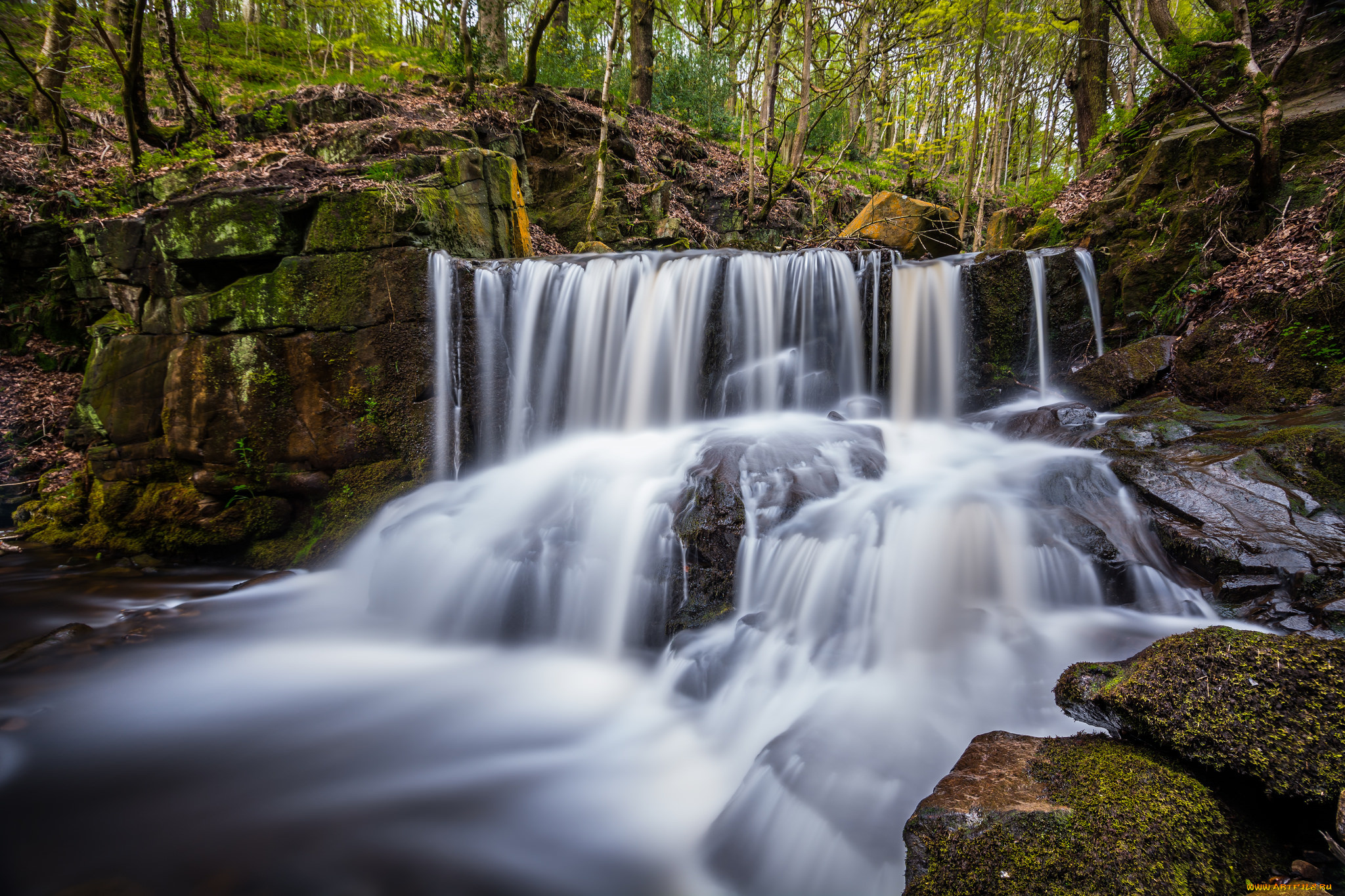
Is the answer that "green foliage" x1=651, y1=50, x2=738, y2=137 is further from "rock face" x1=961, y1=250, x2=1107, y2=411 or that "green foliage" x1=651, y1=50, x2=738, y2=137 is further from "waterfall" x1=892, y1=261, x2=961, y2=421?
"rock face" x1=961, y1=250, x2=1107, y2=411

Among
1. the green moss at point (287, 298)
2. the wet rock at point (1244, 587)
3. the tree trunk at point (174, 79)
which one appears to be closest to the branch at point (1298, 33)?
the wet rock at point (1244, 587)

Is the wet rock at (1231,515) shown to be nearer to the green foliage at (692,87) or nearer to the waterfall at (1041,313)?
the waterfall at (1041,313)

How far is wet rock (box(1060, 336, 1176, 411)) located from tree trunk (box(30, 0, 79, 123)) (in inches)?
504

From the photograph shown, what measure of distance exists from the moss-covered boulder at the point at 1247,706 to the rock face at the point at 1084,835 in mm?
132

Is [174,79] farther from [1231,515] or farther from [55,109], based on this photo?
[1231,515]

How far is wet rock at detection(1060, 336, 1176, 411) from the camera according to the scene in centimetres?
559

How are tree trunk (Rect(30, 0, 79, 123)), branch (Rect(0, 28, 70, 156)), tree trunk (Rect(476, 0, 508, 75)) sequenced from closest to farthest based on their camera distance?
branch (Rect(0, 28, 70, 156)) → tree trunk (Rect(30, 0, 79, 123)) → tree trunk (Rect(476, 0, 508, 75))

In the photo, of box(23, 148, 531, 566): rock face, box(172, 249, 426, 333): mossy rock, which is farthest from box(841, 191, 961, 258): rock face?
box(172, 249, 426, 333): mossy rock

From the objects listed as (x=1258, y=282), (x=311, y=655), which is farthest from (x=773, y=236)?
(x=311, y=655)

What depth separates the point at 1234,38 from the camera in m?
6.37

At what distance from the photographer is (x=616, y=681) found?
12.5 feet

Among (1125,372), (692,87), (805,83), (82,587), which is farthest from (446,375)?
(692,87)

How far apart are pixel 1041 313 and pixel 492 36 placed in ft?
34.8

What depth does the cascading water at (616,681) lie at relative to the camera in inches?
96.3
